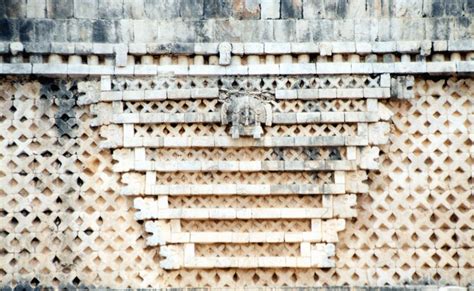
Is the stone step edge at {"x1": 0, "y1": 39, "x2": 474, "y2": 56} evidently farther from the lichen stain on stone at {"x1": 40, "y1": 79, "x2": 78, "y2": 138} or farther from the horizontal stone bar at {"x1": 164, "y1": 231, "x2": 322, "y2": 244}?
the horizontal stone bar at {"x1": 164, "y1": 231, "x2": 322, "y2": 244}

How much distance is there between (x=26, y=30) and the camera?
388 inches

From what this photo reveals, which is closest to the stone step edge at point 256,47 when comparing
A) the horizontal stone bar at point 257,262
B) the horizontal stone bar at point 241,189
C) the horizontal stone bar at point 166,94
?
the horizontal stone bar at point 166,94

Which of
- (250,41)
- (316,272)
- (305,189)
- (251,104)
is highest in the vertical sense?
(250,41)

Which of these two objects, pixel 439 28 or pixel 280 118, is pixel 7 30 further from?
pixel 439 28

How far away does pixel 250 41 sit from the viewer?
9.88 metres

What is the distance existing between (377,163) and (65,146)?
3.16 m

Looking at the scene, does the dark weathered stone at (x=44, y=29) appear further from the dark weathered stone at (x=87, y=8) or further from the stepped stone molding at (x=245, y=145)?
the stepped stone molding at (x=245, y=145)

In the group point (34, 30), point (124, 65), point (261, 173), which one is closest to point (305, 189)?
point (261, 173)

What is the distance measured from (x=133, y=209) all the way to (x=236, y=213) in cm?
104

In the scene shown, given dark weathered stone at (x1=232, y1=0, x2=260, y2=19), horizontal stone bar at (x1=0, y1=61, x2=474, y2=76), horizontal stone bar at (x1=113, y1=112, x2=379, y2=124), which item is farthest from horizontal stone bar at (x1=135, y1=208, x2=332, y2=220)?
dark weathered stone at (x1=232, y1=0, x2=260, y2=19)

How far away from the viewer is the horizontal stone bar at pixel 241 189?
383 inches

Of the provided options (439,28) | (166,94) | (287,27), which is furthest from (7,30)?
(439,28)

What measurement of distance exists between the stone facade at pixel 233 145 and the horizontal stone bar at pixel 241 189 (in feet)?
0.05

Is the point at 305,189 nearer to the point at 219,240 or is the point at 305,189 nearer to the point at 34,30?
the point at 219,240
